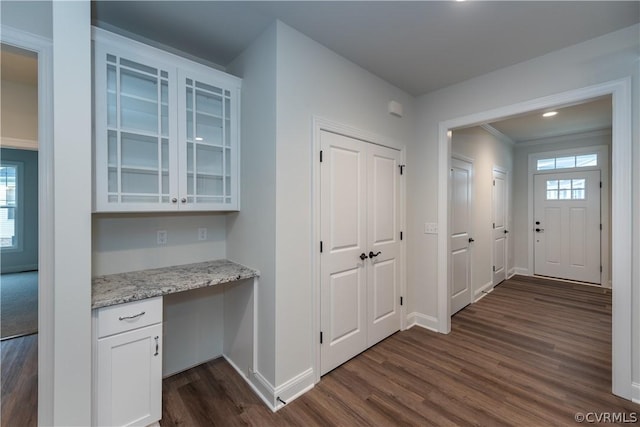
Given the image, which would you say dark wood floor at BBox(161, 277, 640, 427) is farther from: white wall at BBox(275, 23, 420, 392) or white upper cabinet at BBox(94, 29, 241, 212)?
white upper cabinet at BBox(94, 29, 241, 212)

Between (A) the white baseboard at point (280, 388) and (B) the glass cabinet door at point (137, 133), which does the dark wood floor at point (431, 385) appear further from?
(B) the glass cabinet door at point (137, 133)

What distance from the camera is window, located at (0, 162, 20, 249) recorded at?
5316 millimetres

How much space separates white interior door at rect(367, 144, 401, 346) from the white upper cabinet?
1298mm

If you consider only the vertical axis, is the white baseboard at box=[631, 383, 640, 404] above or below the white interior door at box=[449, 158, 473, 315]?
below

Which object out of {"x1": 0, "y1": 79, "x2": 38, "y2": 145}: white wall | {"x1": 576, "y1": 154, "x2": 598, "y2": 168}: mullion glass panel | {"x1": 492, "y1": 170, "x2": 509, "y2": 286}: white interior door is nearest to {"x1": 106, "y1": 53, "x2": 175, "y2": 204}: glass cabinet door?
{"x1": 0, "y1": 79, "x2": 38, "y2": 145}: white wall

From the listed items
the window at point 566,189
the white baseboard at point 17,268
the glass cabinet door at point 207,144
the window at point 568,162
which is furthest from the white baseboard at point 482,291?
the white baseboard at point 17,268

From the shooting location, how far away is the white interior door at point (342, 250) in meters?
2.22

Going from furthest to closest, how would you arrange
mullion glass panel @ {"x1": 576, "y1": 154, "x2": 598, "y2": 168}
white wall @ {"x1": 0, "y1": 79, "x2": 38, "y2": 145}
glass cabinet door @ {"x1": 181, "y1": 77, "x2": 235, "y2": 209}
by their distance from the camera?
1. mullion glass panel @ {"x1": 576, "y1": 154, "x2": 598, "y2": 168}
2. white wall @ {"x1": 0, "y1": 79, "x2": 38, "y2": 145}
3. glass cabinet door @ {"x1": 181, "y1": 77, "x2": 235, "y2": 209}

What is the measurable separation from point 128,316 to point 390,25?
8.44 feet

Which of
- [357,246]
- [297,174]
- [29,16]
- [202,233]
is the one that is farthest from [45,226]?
[357,246]

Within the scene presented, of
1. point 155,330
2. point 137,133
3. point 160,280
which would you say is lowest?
point 155,330

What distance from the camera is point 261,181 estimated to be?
2020 millimetres

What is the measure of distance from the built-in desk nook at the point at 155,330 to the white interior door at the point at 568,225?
5.71m

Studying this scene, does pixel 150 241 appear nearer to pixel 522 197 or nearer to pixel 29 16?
pixel 29 16
